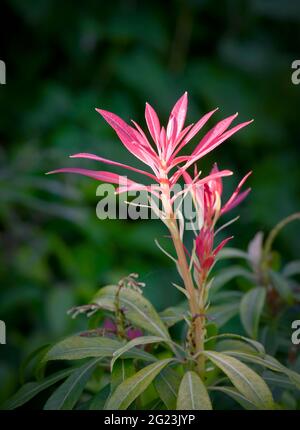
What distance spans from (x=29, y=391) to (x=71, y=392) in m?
0.04

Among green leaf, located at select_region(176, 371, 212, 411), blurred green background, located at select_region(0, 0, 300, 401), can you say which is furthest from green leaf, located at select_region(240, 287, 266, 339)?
blurred green background, located at select_region(0, 0, 300, 401)

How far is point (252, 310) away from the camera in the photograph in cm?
56

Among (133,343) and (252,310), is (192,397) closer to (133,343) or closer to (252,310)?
(133,343)

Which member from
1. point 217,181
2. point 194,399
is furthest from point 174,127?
point 194,399

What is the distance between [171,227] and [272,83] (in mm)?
1425

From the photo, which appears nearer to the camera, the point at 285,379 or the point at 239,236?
the point at 285,379

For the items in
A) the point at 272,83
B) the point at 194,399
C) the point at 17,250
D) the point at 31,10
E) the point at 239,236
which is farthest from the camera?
the point at 272,83

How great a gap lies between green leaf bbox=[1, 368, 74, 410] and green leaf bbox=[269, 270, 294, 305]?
0.23m

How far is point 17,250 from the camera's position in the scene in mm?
1304

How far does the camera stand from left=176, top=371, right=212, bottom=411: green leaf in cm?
42

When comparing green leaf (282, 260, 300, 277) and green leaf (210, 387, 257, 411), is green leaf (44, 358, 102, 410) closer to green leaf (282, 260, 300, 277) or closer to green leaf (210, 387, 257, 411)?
green leaf (210, 387, 257, 411)

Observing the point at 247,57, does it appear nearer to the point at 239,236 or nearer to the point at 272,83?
the point at 272,83

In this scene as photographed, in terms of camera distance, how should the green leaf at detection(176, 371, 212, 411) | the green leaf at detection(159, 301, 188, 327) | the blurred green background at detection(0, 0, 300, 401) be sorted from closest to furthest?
the green leaf at detection(176, 371, 212, 411) < the green leaf at detection(159, 301, 188, 327) < the blurred green background at detection(0, 0, 300, 401)

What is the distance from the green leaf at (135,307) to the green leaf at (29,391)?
66mm
